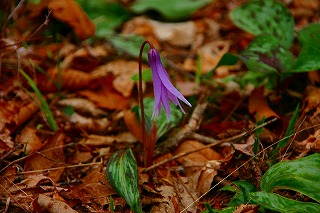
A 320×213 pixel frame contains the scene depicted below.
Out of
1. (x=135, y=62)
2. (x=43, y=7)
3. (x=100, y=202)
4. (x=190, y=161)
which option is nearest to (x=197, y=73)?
(x=135, y=62)

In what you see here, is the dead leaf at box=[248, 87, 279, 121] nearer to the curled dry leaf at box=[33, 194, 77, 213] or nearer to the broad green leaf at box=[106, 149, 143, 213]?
the broad green leaf at box=[106, 149, 143, 213]

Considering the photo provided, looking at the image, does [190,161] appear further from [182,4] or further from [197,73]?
[182,4]

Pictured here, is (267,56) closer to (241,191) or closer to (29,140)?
(241,191)

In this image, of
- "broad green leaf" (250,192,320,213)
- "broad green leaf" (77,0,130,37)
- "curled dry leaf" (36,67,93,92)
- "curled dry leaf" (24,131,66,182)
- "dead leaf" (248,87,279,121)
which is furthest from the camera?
"broad green leaf" (77,0,130,37)

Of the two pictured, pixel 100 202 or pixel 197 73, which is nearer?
pixel 100 202

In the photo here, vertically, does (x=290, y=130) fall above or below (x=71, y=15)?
below

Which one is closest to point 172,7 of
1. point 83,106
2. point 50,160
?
point 83,106

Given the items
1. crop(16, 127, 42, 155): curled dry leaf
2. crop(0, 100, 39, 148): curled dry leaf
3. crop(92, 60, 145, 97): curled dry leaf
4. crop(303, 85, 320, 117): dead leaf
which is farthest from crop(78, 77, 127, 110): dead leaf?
crop(303, 85, 320, 117): dead leaf
